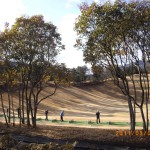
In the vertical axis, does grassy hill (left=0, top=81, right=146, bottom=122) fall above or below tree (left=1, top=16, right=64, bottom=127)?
below

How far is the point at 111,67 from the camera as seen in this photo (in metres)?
21.5

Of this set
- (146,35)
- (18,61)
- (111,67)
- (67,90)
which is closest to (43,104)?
(67,90)

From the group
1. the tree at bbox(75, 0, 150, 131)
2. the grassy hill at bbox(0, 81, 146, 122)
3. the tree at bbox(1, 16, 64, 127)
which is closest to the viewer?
the tree at bbox(75, 0, 150, 131)

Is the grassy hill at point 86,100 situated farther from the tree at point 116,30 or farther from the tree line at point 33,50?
the tree at point 116,30

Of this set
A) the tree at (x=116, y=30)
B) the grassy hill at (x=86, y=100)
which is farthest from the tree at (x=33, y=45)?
the grassy hill at (x=86, y=100)

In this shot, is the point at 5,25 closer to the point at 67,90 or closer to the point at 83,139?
the point at 83,139

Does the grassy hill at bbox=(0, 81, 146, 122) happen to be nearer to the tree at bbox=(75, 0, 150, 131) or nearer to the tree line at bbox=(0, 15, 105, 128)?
the tree line at bbox=(0, 15, 105, 128)

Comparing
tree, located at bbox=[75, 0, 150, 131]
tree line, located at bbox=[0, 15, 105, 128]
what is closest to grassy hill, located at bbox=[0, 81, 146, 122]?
tree line, located at bbox=[0, 15, 105, 128]

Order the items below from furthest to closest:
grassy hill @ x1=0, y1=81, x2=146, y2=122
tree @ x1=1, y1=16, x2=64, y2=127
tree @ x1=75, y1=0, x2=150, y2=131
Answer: grassy hill @ x1=0, y1=81, x2=146, y2=122 < tree @ x1=1, y1=16, x2=64, y2=127 < tree @ x1=75, y1=0, x2=150, y2=131

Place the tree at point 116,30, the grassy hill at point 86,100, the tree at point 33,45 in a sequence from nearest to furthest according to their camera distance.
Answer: the tree at point 116,30
the tree at point 33,45
the grassy hill at point 86,100

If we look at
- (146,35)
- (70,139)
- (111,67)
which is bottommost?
(70,139)

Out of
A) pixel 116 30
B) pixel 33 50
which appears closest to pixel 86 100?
pixel 33 50

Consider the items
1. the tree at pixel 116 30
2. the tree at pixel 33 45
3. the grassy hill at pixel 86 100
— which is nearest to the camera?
the tree at pixel 116 30

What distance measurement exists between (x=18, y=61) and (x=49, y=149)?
49.3ft
